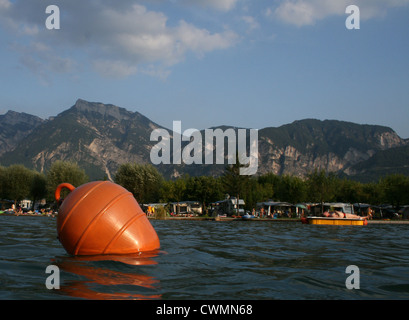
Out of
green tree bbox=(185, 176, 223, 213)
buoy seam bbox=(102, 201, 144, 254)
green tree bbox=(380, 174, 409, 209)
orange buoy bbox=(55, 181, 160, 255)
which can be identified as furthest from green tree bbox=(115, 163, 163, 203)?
buoy seam bbox=(102, 201, 144, 254)

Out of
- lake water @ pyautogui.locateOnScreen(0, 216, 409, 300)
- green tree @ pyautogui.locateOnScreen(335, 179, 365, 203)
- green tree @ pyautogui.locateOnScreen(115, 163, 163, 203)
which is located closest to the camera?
lake water @ pyautogui.locateOnScreen(0, 216, 409, 300)

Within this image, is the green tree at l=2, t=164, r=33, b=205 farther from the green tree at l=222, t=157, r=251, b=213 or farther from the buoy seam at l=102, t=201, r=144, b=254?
the buoy seam at l=102, t=201, r=144, b=254

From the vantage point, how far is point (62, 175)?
7831cm

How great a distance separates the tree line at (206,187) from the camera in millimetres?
73500

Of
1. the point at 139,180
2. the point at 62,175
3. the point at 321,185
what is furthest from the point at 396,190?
the point at 62,175

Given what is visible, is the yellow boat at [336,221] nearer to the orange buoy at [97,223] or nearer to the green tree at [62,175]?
the orange buoy at [97,223]

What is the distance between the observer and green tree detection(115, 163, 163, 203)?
265ft

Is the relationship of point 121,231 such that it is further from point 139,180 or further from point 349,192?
point 349,192

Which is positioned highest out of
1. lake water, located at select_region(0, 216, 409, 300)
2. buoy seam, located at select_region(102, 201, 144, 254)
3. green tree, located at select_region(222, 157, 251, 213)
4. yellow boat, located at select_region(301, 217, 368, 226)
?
green tree, located at select_region(222, 157, 251, 213)

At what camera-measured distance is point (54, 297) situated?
4500 millimetres

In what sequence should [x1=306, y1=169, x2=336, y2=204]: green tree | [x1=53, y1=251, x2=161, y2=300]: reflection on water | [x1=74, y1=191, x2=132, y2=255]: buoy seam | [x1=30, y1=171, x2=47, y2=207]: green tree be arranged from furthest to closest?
[x1=30, y1=171, x2=47, y2=207]: green tree → [x1=306, y1=169, x2=336, y2=204]: green tree → [x1=74, y1=191, x2=132, y2=255]: buoy seam → [x1=53, y1=251, x2=161, y2=300]: reflection on water
